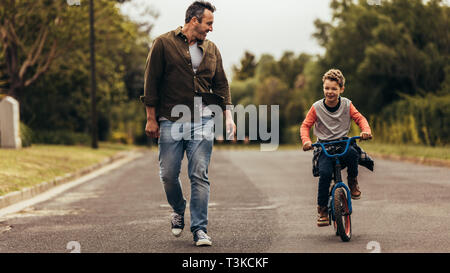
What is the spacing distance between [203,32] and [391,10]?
86.6 ft

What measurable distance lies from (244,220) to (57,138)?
25073 mm

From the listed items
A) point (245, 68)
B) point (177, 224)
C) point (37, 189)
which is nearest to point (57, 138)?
point (37, 189)

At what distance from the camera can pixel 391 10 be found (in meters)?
30.8

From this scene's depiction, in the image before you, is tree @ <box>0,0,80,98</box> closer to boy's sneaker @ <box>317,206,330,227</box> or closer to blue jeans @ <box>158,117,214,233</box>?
blue jeans @ <box>158,117,214,233</box>

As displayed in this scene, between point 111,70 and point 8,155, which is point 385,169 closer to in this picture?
point 8,155

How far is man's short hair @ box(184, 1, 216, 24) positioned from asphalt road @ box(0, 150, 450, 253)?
207 centimetres

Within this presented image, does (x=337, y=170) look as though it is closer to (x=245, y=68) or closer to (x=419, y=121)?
(x=419, y=121)

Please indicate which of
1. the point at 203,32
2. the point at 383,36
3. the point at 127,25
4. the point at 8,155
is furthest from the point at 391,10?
the point at 203,32

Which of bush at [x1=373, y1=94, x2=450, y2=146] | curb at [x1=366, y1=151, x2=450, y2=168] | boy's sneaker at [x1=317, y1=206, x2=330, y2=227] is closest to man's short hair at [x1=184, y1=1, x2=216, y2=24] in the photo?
boy's sneaker at [x1=317, y1=206, x2=330, y2=227]

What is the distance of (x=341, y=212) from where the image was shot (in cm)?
630

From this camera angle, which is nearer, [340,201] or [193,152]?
[193,152]

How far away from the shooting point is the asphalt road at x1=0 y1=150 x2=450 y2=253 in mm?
6285

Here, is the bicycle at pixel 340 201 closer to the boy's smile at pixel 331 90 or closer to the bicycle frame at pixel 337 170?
the bicycle frame at pixel 337 170
